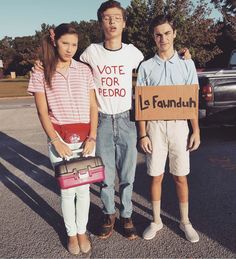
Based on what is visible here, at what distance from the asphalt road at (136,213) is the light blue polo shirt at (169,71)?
1.43 meters

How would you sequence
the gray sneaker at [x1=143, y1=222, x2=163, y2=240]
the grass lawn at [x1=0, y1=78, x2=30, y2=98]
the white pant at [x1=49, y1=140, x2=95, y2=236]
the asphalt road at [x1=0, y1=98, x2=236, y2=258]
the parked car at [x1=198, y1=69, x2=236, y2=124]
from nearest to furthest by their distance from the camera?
the white pant at [x1=49, y1=140, x2=95, y2=236]
the asphalt road at [x1=0, y1=98, x2=236, y2=258]
the gray sneaker at [x1=143, y1=222, x2=163, y2=240]
the parked car at [x1=198, y1=69, x2=236, y2=124]
the grass lawn at [x1=0, y1=78, x2=30, y2=98]

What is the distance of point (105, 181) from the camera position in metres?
3.23

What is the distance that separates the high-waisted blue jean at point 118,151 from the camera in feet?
10.1

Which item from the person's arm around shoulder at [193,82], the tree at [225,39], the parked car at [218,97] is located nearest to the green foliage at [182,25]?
the tree at [225,39]

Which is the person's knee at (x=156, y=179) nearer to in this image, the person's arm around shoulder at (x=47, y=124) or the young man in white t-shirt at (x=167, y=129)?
the young man in white t-shirt at (x=167, y=129)

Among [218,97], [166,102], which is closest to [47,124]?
[166,102]

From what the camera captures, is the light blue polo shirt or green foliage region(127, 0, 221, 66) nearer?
the light blue polo shirt

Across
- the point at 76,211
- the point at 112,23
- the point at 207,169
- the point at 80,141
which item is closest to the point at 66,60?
the point at 112,23

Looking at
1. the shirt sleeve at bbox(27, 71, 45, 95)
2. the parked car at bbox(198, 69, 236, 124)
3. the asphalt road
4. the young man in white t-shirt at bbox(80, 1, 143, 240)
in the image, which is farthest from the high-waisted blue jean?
the parked car at bbox(198, 69, 236, 124)

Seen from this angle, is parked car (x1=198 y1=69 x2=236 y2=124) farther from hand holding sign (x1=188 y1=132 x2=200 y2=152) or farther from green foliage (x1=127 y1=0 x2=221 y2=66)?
green foliage (x1=127 y1=0 x2=221 y2=66)

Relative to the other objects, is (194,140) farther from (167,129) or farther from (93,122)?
(93,122)

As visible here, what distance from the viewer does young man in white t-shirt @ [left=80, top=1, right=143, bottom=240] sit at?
295cm

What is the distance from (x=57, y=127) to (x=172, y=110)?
102 cm

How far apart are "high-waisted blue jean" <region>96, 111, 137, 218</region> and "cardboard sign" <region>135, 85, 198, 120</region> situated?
0.17 m
